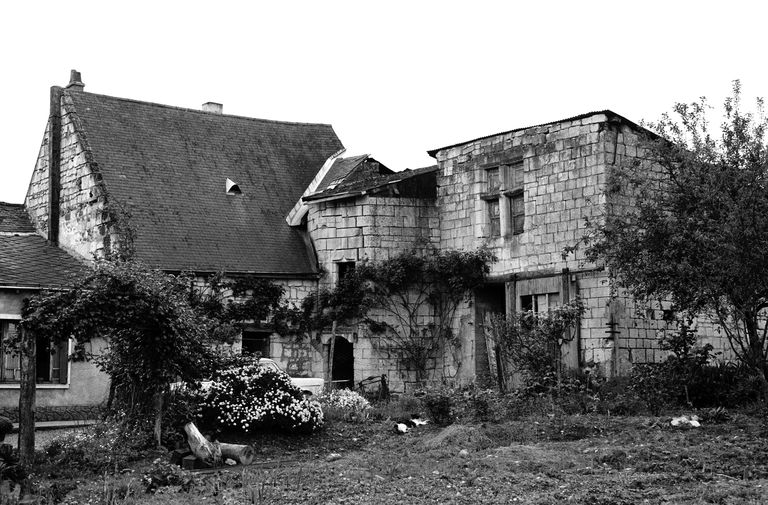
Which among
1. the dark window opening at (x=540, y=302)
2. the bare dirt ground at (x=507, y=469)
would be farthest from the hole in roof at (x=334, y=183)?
the bare dirt ground at (x=507, y=469)

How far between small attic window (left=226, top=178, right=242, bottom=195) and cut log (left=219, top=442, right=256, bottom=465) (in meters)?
13.1

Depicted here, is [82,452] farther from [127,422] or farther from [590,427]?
[590,427]

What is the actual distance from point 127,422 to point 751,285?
352 inches

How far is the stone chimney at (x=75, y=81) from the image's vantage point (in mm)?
26828

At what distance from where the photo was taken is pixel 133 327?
14.3m

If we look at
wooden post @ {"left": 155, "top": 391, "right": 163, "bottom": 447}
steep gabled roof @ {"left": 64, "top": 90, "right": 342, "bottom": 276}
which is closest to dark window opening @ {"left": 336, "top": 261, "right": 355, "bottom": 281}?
steep gabled roof @ {"left": 64, "top": 90, "right": 342, "bottom": 276}

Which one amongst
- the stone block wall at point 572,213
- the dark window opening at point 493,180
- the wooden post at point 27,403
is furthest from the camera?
the dark window opening at point 493,180

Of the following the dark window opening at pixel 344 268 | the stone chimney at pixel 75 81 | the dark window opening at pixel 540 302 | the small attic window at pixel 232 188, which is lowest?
the dark window opening at pixel 540 302

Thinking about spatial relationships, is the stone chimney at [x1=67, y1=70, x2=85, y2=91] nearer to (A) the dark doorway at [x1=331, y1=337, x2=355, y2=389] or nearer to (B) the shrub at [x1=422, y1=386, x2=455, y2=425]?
(A) the dark doorway at [x1=331, y1=337, x2=355, y2=389]

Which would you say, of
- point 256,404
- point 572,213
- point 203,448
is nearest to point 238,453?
point 203,448

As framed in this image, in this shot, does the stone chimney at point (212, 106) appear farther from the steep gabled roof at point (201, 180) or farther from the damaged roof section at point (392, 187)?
the damaged roof section at point (392, 187)

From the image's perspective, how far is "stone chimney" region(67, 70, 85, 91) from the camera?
26828mm

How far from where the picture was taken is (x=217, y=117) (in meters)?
28.4

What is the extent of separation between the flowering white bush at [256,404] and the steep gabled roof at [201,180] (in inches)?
293
